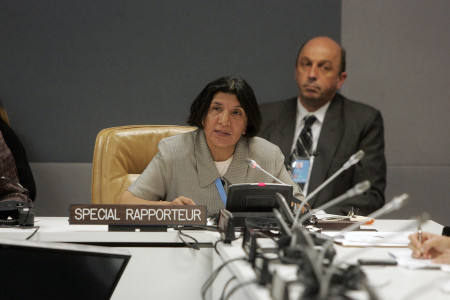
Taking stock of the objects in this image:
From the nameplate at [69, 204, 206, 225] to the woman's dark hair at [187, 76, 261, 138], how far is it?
0.82 m

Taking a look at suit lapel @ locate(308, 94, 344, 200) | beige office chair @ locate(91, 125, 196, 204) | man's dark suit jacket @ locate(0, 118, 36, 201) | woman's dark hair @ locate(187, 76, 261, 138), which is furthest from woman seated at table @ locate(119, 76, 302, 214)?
man's dark suit jacket @ locate(0, 118, 36, 201)

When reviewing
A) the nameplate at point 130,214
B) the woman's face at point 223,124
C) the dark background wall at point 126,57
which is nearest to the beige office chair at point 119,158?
the woman's face at point 223,124

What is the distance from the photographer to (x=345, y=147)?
318 cm

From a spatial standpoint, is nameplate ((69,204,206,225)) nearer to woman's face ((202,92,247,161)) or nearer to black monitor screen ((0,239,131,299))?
black monitor screen ((0,239,131,299))

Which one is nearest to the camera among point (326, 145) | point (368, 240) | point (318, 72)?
point (368, 240)

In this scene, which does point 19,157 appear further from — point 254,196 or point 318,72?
point 318,72

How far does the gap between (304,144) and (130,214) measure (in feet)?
5.05

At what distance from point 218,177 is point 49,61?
5.43 feet

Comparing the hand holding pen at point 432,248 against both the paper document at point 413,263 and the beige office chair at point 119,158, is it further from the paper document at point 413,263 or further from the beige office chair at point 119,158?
the beige office chair at point 119,158

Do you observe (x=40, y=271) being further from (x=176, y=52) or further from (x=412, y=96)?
(x=412, y=96)

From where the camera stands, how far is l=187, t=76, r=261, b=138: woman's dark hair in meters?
2.59

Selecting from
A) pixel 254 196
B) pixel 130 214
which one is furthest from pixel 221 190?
pixel 130 214

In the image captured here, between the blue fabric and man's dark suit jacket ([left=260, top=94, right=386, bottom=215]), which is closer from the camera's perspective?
the blue fabric

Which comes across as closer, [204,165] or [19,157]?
[204,165]
